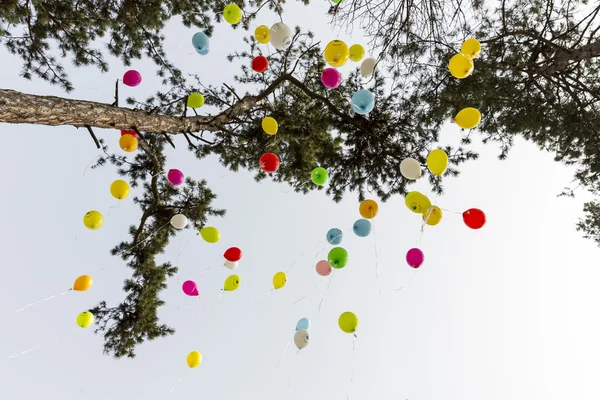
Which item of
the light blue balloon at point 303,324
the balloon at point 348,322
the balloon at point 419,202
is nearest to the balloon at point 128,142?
the light blue balloon at point 303,324

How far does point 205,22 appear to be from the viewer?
181 inches

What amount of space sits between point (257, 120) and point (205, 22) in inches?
67.8

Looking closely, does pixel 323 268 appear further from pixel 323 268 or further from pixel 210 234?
pixel 210 234

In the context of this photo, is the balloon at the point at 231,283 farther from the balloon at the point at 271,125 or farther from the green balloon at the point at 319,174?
the balloon at the point at 271,125

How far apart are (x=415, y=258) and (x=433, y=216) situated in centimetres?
49

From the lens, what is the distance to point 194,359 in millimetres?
3723

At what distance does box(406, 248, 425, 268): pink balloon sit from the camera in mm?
3146

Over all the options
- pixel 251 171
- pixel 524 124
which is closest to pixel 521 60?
pixel 524 124

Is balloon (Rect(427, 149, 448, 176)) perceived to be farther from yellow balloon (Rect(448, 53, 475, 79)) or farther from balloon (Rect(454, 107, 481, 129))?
yellow balloon (Rect(448, 53, 475, 79))

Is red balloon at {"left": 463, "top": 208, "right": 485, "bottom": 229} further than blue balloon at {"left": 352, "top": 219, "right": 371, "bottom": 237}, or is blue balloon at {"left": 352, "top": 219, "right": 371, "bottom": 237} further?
blue balloon at {"left": 352, "top": 219, "right": 371, "bottom": 237}

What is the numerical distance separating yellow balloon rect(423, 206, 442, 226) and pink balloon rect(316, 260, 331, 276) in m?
1.27

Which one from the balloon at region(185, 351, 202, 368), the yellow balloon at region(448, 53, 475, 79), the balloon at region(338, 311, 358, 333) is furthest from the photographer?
the balloon at region(185, 351, 202, 368)

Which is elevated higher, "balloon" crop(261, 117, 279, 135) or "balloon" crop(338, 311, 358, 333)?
"balloon" crop(261, 117, 279, 135)

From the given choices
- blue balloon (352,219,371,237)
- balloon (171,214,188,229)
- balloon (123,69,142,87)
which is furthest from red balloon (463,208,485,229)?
balloon (123,69,142,87)
